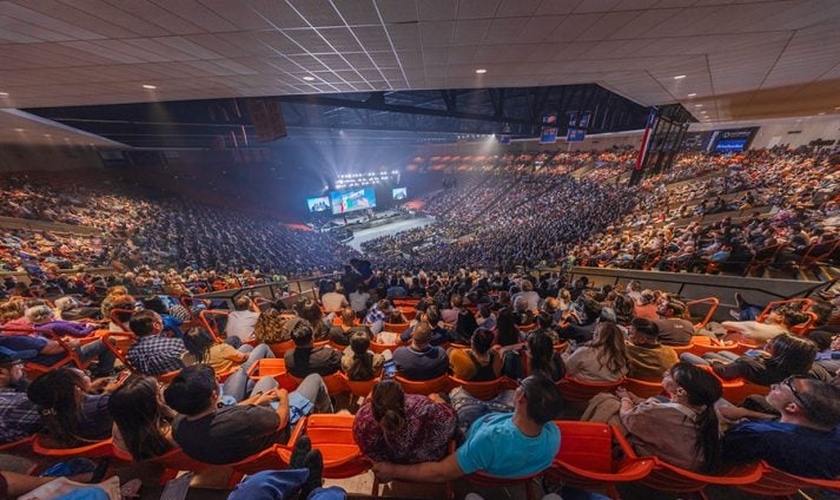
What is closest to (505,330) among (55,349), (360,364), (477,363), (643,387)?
(477,363)

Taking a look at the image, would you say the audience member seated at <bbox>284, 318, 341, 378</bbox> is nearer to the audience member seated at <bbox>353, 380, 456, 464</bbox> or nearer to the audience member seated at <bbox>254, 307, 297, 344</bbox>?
the audience member seated at <bbox>254, 307, 297, 344</bbox>

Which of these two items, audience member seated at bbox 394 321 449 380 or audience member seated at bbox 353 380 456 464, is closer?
audience member seated at bbox 353 380 456 464

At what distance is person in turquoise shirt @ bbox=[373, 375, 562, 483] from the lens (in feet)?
5.14

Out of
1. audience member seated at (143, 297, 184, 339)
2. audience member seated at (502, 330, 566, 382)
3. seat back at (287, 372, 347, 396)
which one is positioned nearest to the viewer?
audience member seated at (502, 330, 566, 382)

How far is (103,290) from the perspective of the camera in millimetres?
6820

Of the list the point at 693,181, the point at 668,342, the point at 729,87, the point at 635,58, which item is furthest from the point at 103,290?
the point at 693,181

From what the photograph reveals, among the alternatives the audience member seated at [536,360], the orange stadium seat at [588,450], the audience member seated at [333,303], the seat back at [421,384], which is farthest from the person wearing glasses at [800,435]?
the audience member seated at [333,303]

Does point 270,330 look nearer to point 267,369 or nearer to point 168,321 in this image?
point 267,369

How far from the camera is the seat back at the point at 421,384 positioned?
2719mm

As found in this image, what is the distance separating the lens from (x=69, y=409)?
6.52 feet

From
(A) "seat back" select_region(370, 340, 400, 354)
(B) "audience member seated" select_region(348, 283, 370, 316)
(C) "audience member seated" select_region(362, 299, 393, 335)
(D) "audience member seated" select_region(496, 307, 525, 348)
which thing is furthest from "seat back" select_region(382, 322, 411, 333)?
Result: (D) "audience member seated" select_region(496, 307, 525, 348)

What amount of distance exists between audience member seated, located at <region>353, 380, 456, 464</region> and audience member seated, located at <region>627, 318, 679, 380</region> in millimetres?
1997

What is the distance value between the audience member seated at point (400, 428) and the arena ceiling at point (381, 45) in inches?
144

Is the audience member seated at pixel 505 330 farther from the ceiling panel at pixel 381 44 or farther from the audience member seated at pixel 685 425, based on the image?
the ceiling panel at pixel 381 44
